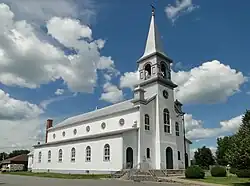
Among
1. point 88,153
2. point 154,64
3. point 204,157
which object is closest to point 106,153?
point 88,153

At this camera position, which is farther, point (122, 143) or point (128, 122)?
point (128, 122)

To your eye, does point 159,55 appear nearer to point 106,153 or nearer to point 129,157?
point 129,157

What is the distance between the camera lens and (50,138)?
55.2m

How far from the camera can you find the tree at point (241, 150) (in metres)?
21.1

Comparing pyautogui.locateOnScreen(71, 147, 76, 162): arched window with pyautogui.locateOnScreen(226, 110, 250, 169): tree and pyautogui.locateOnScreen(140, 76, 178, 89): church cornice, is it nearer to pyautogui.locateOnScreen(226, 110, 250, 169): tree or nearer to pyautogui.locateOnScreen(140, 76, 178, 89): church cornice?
pyautogui.locateOnScreen(140, 76, 178, 89): church cornice

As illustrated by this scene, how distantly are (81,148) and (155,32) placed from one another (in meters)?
20.8

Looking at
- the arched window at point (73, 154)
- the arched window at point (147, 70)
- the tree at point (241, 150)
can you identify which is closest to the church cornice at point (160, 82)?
the arched window at point (147, 70)

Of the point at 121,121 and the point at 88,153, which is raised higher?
the point at 121,121

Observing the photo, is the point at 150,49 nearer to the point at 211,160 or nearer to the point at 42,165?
the point at 42,165

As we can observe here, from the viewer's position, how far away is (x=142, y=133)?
116ft

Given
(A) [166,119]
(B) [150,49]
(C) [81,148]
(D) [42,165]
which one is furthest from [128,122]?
(D) [42,165]

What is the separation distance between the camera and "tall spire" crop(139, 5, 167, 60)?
41.2 meters

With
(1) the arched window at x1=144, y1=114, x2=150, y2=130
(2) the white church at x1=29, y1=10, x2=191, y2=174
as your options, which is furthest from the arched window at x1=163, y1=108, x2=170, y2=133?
(1) the arched window at x1=144, y1=114, x2=150, y2=130

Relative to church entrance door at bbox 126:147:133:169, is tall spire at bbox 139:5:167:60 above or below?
above
